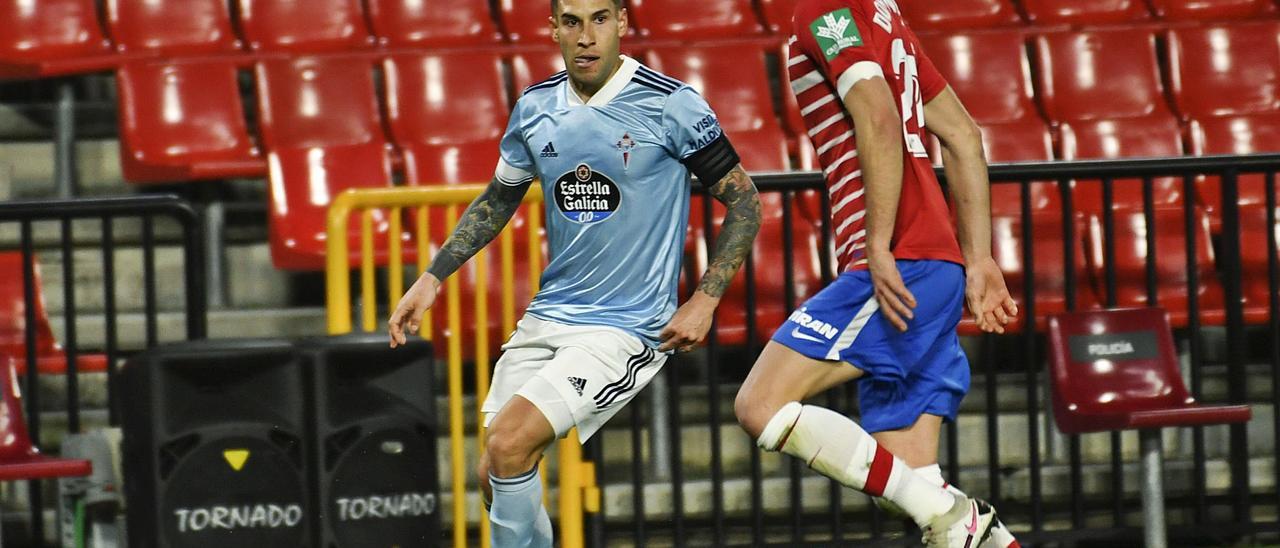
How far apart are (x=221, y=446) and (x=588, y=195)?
1.21 m

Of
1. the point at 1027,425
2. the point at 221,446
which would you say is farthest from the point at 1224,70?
the point at 221,446

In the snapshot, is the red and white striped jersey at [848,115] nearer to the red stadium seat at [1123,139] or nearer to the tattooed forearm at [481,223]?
the tattooed forearm at [481,223]

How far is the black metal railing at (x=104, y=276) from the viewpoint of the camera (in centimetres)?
539

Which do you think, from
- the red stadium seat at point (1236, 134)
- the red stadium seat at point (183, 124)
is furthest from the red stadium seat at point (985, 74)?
the red stadium seat at point (183, 124)

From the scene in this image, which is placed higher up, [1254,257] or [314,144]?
[314,144]

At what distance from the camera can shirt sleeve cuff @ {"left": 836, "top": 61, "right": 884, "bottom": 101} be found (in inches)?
154

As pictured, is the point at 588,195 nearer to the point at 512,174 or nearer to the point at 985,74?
the point at 512,174

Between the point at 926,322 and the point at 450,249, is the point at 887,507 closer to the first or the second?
the point at 926,322

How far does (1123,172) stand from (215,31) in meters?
4.15

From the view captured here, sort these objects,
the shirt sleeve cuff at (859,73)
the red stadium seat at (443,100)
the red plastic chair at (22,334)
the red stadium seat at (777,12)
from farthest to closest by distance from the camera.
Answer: the red stadium seat at (777,12)
the red stadium seat at (443,100)
the red plastic chair at (22,334)
the shirt sleeve cuff at (859,73)

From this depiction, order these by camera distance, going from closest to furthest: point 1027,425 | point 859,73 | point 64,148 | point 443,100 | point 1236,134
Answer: point 859,73, point 1027,425, point 64,148, point 443,100, point 1236,134

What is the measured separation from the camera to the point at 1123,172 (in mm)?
5727

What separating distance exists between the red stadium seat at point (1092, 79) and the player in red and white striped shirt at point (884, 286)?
3826mm

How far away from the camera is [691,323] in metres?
4.29
